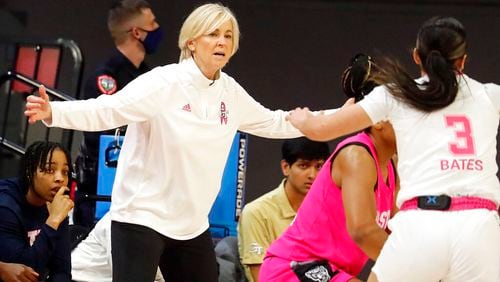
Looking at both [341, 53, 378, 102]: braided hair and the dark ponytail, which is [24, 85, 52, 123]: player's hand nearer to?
[341, 53, 378, 102]: braided hair

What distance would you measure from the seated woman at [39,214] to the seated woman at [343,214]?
122 cm

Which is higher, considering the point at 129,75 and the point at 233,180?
the point at 129,75

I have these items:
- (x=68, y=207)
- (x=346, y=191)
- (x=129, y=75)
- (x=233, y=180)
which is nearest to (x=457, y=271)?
(x=346, y=191)

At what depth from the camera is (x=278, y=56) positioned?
7.16 metres

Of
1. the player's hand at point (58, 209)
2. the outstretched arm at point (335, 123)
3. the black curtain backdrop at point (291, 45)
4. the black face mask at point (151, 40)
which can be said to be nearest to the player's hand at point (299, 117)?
the outstretched arm at point (335, 123)

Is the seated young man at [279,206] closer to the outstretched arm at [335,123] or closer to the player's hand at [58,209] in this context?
the player's hand at [58,209]

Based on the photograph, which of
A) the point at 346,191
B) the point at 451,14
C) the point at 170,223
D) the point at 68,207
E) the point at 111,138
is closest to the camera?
the point at 346,191

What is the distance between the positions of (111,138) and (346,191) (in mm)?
2197

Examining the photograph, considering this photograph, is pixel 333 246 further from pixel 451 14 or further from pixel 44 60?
pixel 44 60

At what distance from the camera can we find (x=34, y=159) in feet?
15.2

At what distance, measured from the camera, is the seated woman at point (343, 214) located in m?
3.31

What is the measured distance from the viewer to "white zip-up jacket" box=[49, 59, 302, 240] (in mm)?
3789

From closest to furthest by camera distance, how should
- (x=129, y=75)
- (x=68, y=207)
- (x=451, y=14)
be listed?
(x=68, y=207)
(x=129, y=75)
(x=451, y=14)

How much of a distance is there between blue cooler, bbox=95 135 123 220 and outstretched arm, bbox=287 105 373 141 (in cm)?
193
